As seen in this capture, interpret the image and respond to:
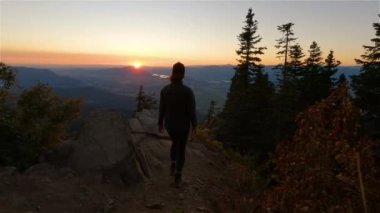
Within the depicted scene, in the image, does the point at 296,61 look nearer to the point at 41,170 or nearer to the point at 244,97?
the point at 244,97

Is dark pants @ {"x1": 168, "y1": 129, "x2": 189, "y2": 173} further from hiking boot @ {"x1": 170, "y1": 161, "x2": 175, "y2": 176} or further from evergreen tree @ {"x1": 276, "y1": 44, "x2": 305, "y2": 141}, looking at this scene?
evergreen tree @ {"x1": 276, "y1": 44, "x2": 305, "y2": 141}

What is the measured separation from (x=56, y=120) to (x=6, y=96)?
3393 millimetres

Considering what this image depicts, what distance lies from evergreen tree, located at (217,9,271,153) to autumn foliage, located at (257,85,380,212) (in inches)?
1412

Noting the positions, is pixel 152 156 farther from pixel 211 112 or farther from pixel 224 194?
pixel 211 112

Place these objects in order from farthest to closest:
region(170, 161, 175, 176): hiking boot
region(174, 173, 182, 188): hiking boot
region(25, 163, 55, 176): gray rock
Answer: region(170, 161, 175, 176): hiking boot
region(174, 173, 182, 188): hiking boot
region(25, 163, 55, 176): gray rock

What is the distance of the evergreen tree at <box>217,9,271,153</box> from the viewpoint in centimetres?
4238

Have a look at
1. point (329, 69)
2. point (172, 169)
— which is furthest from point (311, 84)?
point (172, 169)

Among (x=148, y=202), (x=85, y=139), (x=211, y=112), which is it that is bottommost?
(x=211, y=112)

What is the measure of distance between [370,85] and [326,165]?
28.0m

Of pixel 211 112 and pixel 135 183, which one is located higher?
pixel 135 183

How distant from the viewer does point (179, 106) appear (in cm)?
970

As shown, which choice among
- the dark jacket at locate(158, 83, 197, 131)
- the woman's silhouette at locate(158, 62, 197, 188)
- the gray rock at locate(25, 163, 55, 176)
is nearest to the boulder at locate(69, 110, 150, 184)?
the gray rock at locate(25, 163, 55, 176)

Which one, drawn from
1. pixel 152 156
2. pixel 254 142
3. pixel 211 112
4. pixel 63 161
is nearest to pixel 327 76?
pixel 254 142

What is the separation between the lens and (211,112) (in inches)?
2990
